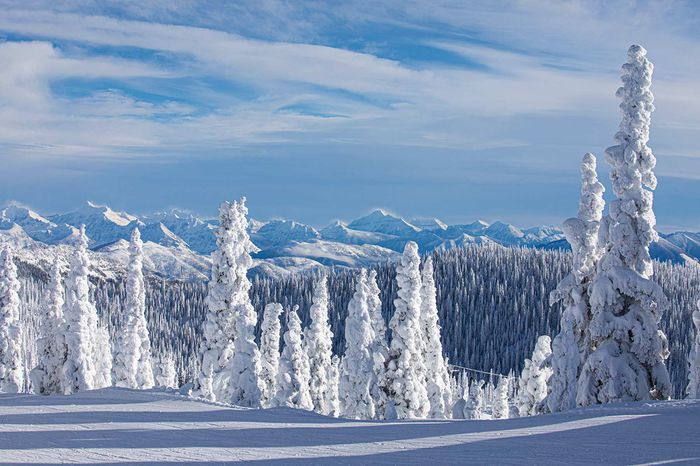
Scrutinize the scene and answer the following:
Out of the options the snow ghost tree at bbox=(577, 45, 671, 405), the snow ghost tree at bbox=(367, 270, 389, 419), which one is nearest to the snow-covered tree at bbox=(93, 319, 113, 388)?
the snow ghost tree at bbox=(367, 270, 389, 419)

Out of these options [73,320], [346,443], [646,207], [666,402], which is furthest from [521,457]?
[73,320]

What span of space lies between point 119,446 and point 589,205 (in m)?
21.9

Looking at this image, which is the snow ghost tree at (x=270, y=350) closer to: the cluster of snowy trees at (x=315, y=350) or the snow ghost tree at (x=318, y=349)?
the cluster of snowy trees at (x=315, y=350)

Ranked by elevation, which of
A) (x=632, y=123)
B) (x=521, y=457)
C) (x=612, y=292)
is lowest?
(x=521, y=457)

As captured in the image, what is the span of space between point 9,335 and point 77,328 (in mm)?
7593

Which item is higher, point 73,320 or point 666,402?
point 73,320

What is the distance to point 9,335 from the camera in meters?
49.4

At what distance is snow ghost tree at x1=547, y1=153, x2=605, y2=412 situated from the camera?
27.5 metres

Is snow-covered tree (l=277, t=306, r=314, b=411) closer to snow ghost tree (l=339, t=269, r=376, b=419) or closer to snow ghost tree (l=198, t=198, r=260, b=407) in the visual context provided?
snow ghost tree (l=339, t=269, r=376, b=419)

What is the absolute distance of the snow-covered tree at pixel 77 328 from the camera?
148ft

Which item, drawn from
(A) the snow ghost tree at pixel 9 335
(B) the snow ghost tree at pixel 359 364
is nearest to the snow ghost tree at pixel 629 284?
(B) the snow ghost tree at pixel 359 364

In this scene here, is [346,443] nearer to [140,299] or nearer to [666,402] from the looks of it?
[666,402]

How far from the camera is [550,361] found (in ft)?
95.9

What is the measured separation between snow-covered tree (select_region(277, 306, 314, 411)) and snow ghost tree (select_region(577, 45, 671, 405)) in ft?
85.5
